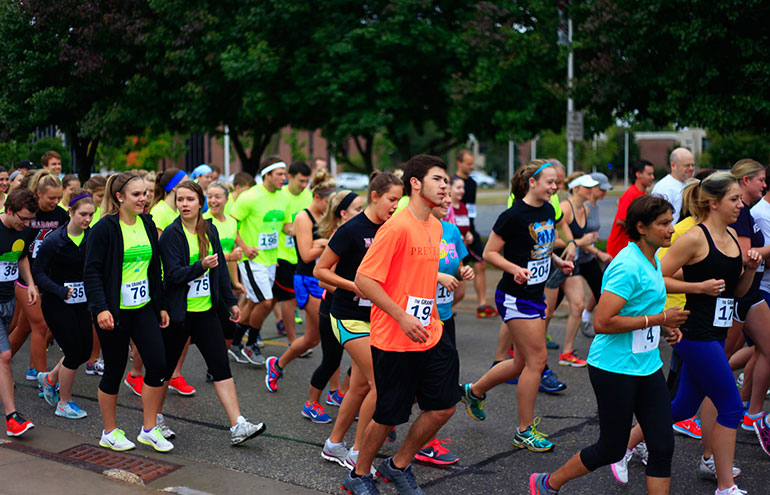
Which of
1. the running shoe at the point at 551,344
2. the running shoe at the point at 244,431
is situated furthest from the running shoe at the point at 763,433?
the running shoe at the point at 551,344

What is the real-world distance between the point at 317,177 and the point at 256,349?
2.04 meters

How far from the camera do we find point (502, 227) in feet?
19.4

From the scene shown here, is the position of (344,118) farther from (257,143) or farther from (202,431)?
(202,431)

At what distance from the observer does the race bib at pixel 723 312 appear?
4.68 meters

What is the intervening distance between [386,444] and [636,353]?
2213 millimetres

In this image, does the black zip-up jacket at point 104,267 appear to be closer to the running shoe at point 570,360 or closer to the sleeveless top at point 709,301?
the sleeveless top at point 709,301

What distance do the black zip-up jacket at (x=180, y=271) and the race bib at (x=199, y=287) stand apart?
0.03 meters

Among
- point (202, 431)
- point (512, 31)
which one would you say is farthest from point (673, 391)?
point (512, 31)

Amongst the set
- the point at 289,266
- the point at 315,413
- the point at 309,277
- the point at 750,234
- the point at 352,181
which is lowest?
the point at 352,181

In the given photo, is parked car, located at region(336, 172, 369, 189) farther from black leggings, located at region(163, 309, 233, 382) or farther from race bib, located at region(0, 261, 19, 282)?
black leggings, located at region(163, 309, 233, 382)

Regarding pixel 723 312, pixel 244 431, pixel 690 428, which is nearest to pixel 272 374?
pixel 244 431

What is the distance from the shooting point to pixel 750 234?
18.4ft

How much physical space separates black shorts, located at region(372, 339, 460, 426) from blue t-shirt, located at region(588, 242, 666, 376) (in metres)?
0.80

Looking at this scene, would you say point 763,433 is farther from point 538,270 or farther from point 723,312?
point 538,270
